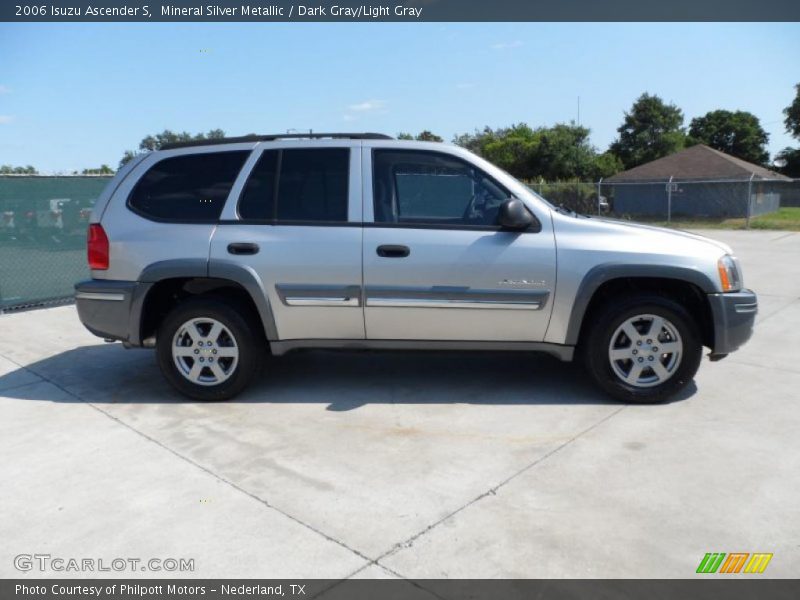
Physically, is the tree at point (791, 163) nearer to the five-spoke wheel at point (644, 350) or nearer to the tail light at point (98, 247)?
the five-spoke wheel at point (644, 350)

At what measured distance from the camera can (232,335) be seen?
4.86 metres

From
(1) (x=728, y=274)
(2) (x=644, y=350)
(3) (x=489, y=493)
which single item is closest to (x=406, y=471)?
(3) (x=489, y=493)

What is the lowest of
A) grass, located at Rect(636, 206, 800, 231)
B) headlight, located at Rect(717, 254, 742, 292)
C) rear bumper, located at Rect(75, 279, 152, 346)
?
rear bumper, located at Rect(75, 279, 152, 346)

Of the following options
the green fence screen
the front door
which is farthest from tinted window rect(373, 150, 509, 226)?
the green fence screen

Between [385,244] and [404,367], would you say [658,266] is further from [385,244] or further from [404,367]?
[404,367]

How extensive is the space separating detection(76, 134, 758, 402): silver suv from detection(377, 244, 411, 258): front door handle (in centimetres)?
1

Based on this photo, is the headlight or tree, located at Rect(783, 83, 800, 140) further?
tree, located at Rect(783, 83, 800, 140)

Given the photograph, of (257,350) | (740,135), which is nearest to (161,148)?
(257,350)

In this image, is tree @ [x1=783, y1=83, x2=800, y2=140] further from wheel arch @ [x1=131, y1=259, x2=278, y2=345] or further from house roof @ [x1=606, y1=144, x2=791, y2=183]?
wheel arch @ [x1=131, y1=259, x2=278, y2=345]

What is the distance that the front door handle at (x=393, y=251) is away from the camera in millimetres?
4652

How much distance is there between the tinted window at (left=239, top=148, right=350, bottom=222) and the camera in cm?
484

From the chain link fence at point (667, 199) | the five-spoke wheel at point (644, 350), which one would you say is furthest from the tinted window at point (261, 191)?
the chain link fence at point (667, 199)
